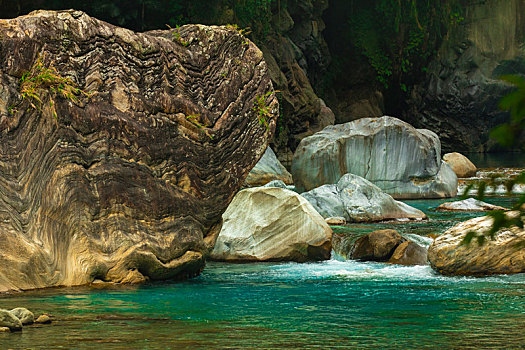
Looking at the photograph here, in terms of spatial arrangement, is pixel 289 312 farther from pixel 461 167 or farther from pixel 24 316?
pixel 461 167

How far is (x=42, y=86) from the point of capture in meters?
7.68

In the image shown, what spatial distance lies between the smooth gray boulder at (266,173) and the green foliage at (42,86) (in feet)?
44.2

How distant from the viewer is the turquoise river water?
15.5ft

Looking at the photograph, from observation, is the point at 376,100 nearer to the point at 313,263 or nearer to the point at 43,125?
the point at 313,263

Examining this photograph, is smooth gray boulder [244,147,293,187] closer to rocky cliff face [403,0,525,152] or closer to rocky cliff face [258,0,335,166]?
rocky cliff face [258,0,335,166]

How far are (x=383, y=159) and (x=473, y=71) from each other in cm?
2057

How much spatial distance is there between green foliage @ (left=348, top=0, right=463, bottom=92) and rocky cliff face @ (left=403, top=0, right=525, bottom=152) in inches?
53.3

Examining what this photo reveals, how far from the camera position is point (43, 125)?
768 cm

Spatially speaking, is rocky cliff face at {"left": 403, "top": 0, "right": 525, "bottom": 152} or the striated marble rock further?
Answer: rocky cliff face at {"left": 403, "top": 0, "right": 525, "bottom": 152}

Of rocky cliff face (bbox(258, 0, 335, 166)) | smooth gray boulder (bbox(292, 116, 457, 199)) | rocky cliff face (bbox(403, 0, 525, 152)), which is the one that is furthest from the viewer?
rocky cliff face (bbox(403, 0, 525, 152))

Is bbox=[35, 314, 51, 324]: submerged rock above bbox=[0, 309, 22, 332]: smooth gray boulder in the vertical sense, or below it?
below

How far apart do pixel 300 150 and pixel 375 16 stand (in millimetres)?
18068

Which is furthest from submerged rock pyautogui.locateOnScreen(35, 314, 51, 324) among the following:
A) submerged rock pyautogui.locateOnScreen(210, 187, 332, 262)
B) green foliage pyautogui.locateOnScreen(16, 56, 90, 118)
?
submerged rock pyautogui.locateOnScreen(210, 187, 332, 262)

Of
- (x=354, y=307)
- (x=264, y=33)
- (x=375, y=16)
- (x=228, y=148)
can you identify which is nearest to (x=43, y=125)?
(x=228, y=148)
